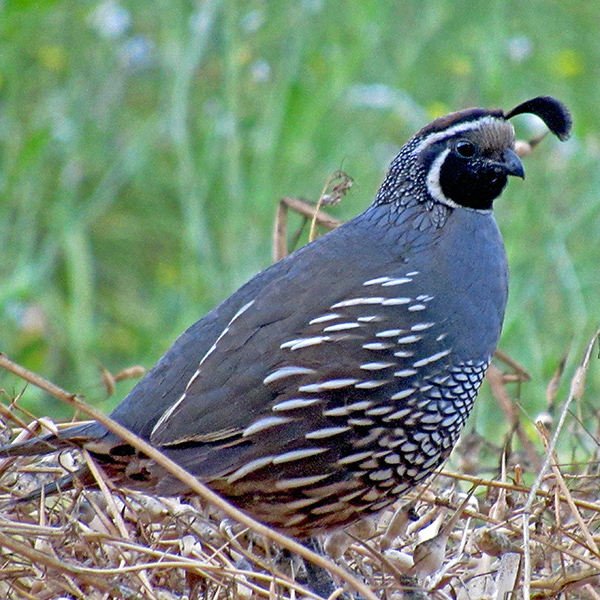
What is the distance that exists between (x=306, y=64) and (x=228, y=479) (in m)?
3.81

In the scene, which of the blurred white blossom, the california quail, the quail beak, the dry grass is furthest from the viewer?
the blurred white blossom

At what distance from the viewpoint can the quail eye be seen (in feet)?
11.1

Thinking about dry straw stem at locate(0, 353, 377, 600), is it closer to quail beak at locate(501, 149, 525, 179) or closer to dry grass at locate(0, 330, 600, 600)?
dry grass at locate(0, 330, 600, 600)

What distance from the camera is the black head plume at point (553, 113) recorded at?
3.43 metres

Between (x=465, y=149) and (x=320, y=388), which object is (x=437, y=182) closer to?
(x=465, y=149)

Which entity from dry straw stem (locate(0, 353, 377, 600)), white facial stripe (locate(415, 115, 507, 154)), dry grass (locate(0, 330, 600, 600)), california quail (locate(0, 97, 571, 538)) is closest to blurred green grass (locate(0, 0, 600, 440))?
white facial stripe (locate(415, 115, 507, 154))

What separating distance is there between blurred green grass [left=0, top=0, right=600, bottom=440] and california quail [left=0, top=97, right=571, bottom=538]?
5.14ft

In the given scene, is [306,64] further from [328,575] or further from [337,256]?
[328,575]

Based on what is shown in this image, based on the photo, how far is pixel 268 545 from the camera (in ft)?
8.73

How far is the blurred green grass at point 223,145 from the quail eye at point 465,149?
1.43 meters

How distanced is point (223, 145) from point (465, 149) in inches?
105

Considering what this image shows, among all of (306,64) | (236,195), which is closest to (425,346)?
(236,195)

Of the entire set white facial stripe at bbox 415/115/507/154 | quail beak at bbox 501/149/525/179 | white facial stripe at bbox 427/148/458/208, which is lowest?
white facial stripe at bbox 427/148/458/208

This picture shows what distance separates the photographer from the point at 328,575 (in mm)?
3176
